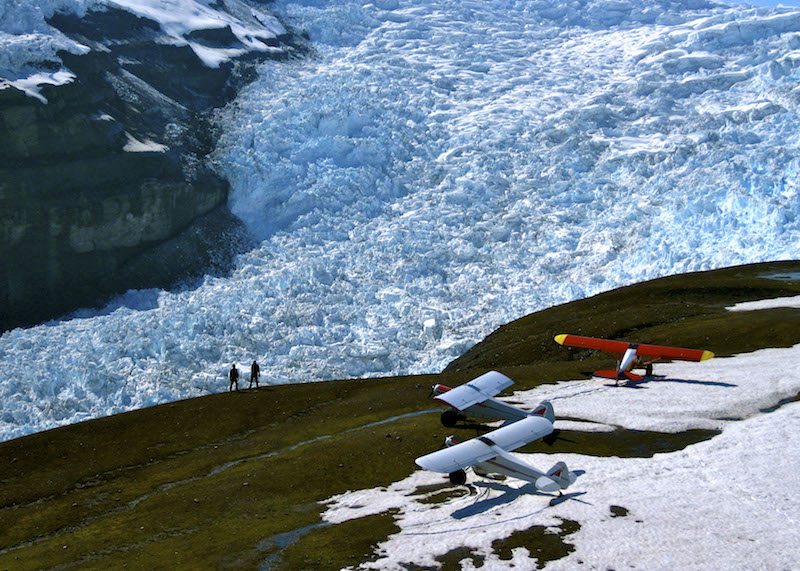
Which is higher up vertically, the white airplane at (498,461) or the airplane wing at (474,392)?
the airplane wing at (474,392)

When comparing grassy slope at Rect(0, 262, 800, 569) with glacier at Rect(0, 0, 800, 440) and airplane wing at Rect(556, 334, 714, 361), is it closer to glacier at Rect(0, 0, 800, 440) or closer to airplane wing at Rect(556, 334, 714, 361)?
airplane wing at Rect(556, 334, 714, 361)

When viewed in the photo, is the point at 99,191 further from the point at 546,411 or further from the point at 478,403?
the point at 546,411

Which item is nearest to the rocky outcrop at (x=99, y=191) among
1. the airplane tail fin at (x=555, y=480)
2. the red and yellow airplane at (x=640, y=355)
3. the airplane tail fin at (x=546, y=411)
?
the red and yellow airplane at (x=640, y=355)

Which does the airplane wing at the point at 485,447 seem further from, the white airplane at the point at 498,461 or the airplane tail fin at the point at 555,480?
the airplane tail fin at the point at 555,480

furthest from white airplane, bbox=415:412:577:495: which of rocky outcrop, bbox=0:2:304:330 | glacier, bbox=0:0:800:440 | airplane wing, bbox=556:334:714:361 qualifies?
rocky outcrop, bbox=0:2:304:330

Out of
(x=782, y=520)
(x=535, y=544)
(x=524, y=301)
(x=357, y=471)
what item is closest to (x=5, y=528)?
(x=357, y=471)

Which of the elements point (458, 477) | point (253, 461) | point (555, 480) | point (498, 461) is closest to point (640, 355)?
point (498, 461)

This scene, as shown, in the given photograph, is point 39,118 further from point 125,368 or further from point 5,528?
point 5,528
